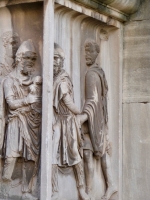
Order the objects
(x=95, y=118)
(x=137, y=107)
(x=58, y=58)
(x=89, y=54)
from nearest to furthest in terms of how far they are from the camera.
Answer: (x=58, y=58)
(x=95, y=118)
(x=89, y=54)
(x=137, y=107)

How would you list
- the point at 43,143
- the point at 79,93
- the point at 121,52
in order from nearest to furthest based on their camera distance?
the point at 43,143
the point at 79,93
the point at 121,52

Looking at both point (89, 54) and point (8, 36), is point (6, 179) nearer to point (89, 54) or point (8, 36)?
point (8, 36)

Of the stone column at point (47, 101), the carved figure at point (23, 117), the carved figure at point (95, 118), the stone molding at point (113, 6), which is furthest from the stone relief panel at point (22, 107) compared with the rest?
the carved figure at point (95, 118)

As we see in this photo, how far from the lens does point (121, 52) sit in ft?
36.3

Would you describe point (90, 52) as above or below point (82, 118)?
above

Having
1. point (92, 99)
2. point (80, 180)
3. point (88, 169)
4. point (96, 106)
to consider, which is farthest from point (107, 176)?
point (92, 99)

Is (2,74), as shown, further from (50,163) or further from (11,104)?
(50,163)

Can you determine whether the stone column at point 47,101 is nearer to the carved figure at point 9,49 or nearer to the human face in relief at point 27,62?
the human face in relief at point 27,62

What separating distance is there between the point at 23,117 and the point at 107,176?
174cm

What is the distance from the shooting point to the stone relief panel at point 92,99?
10.0 m

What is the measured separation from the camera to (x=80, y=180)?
1009 centimetres

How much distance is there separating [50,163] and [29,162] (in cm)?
37

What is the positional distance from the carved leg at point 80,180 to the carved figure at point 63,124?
0.22 ft

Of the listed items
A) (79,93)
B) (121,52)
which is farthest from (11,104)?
(121,52)
